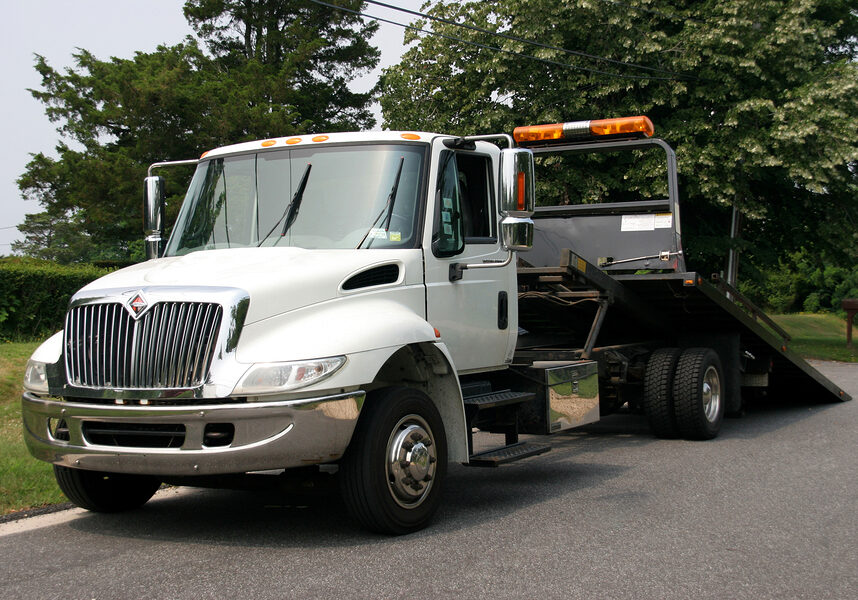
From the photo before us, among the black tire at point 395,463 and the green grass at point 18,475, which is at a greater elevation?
the black tire at point 395,463

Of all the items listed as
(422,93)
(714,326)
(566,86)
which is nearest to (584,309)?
(714,326)

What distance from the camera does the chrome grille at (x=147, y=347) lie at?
5.18m

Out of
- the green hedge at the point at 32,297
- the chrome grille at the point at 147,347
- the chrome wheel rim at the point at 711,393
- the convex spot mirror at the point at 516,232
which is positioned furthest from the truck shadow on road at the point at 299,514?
the green hedge at the point at 32,297

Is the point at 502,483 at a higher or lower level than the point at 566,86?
lower

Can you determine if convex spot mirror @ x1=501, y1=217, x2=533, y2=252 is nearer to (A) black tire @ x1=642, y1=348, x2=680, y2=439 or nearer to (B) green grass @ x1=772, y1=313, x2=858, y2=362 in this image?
(A) black tire @ x1=642, y1=348, x2=680, y2=439

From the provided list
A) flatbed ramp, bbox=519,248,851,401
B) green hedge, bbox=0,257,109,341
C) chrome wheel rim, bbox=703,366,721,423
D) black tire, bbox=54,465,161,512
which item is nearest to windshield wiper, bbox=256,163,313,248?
black tire, bbox=54,465,161,512

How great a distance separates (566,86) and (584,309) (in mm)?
14862

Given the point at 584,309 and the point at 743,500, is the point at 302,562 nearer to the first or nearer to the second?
the point at 743,500

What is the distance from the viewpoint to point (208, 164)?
22.9ft

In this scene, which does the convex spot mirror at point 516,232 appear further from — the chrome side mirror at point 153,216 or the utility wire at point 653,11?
the utility wire at point 653,11

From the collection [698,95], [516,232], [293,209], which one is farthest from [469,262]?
[698,95]

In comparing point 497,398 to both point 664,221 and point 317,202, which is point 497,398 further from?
point 664,221

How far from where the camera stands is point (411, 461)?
5695 mm

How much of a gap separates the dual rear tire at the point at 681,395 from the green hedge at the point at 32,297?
35.2ft
